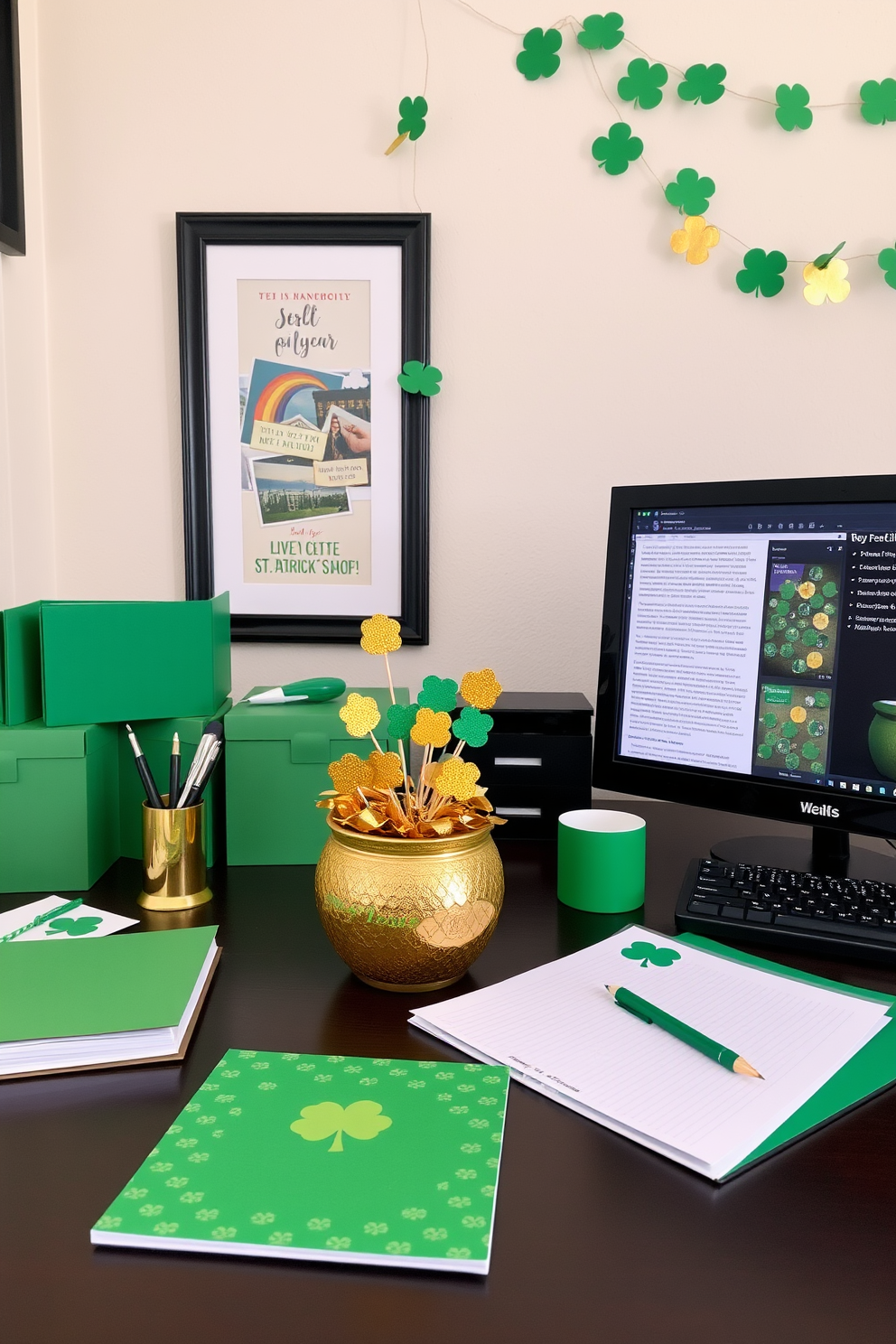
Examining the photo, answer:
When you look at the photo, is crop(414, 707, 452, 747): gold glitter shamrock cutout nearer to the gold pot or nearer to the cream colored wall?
the gold pot

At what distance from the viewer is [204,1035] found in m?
0.70

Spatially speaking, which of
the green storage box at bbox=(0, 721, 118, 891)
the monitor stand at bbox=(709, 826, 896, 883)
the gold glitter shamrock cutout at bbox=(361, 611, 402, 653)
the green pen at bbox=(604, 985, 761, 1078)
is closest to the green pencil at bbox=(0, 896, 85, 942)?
the green storage box at bbox=(0, 721, 118, 891)

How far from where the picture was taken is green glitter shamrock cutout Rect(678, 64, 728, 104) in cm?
127

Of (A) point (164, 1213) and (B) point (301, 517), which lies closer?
(A) point (164, 1213)

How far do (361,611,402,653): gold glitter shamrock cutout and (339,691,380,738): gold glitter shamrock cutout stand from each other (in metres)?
0.04

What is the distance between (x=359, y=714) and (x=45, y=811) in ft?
1.32

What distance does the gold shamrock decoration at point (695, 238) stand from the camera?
130 cm

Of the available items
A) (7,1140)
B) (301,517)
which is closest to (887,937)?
(7,1140)

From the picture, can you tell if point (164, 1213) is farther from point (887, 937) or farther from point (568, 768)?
point (568, 768)

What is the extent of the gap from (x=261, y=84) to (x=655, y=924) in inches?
46.8

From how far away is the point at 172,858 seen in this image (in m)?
0.95

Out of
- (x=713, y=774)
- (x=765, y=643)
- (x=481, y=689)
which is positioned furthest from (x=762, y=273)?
(x=481, y=689)

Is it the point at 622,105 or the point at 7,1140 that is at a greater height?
the point at 622,105

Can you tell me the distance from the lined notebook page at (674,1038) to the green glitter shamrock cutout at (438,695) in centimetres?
23
